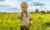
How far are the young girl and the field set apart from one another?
0.02 meters

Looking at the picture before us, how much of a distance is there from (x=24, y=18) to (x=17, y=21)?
0.06 metres

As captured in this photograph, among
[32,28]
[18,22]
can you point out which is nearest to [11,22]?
[18,22]

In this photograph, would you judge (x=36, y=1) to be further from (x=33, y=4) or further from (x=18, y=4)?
(x=18, y=4)

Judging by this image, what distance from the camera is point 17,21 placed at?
0.82 meters

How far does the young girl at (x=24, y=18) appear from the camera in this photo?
815 mm

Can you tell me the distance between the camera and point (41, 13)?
2.75 ft

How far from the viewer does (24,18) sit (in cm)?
Answer: 82

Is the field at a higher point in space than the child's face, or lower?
lower

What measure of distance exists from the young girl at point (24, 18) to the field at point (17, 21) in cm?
2

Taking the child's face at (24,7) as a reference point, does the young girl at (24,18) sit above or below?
below

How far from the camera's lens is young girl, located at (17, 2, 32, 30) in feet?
2.68

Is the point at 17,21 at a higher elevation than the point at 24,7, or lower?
lower

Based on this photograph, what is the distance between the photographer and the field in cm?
82

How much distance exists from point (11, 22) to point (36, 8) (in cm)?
22
